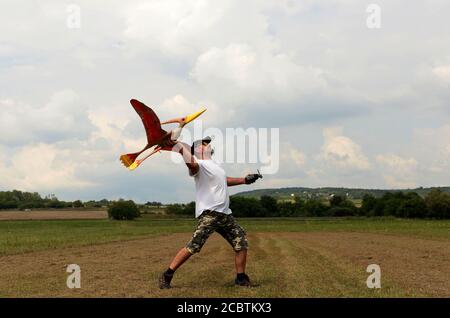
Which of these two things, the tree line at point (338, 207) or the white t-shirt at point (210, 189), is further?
the tree line at point (338, 207)

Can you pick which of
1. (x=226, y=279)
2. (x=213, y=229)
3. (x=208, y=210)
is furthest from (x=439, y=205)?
(x=208, y=210)

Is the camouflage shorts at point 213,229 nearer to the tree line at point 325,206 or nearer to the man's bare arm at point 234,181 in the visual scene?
the man's bare arm at point 234,181

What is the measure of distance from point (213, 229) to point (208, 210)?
334mm

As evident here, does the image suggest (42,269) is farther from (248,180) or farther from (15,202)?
(15,202)

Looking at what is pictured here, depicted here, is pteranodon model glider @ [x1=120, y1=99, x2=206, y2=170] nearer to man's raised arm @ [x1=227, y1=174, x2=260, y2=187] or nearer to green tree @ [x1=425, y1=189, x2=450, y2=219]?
man's raised arm @ [x1=227, y1=174, x2=260, y2=187]

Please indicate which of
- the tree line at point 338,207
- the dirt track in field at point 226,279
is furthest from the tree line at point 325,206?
the dirt track in field at point 226,279

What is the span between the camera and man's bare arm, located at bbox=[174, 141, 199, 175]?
823 cm

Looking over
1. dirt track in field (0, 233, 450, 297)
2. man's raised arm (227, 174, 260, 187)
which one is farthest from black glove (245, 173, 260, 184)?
dirt track in field (0, 233, 450, 297)

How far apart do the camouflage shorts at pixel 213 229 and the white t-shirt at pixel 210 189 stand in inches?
4.0

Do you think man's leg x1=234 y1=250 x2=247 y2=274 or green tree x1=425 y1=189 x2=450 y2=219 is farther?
green tree x1=425 y1=189 x2=450 y2=219

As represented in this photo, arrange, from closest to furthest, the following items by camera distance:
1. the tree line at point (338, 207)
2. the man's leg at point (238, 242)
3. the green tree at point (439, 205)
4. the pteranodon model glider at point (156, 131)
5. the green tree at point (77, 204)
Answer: the pteranodon model glider at point (156, 131), the man's leg at point (238, 242), the green tree at point (439, 205), the tree line at point (338, 207), the green tree at point (77, 204)

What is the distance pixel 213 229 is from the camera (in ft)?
28.5

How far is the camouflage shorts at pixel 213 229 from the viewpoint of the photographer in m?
8.61
